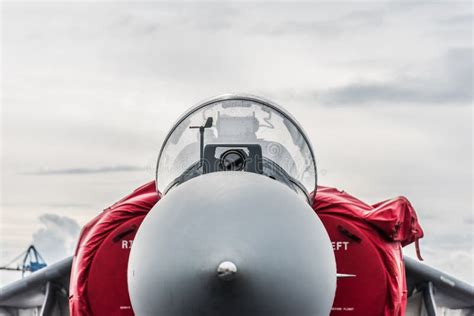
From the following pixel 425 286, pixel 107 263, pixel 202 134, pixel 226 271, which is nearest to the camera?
pixel 226 271

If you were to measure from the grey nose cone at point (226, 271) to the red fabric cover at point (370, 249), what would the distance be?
7.69ft

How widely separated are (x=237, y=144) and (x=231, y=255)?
2.29 metres

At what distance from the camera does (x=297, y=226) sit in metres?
4.98

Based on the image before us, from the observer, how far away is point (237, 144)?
6816 mm

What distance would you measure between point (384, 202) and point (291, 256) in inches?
106

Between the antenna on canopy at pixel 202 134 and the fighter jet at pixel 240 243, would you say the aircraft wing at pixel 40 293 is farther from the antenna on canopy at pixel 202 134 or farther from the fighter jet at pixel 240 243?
the antenna on canopy at pixel 202 134

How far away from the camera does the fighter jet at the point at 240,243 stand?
15.4ft

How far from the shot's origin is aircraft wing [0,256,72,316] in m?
Result: 8.73

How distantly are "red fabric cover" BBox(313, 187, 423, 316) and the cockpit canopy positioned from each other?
374 millimetres

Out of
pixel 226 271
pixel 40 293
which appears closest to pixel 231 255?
pixel 226 271

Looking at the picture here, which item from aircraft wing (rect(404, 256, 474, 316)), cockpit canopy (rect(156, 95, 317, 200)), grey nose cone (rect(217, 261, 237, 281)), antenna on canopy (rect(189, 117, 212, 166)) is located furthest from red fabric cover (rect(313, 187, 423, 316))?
grey nose cone (rect(217, 261, 237, 281))

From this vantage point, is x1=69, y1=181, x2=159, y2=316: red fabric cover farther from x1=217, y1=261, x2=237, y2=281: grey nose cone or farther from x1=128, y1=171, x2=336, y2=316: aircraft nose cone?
x1=217, y1=261, x2=237, y2=281: grey nose cone

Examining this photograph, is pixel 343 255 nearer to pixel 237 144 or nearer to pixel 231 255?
pixel 237 144

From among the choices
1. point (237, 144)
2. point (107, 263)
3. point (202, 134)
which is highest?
point (202, 134)
